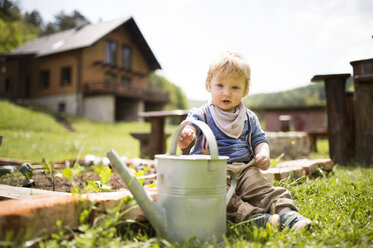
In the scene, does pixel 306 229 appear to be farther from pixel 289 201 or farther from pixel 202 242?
pixel 202 242

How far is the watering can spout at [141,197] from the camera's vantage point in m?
1.45

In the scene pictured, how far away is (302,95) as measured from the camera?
23656mm

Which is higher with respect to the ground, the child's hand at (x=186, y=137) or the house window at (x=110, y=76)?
the house window at (x=110, y=76)

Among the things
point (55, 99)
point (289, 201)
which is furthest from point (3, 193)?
point (55, 99)

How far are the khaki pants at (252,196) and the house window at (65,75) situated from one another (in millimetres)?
21614

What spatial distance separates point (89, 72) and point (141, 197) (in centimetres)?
2115

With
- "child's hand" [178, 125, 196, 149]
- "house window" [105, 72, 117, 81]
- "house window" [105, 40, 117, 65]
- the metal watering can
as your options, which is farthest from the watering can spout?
"house window" [105, 40, 117, 65]

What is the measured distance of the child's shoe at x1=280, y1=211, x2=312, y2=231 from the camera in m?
1.62

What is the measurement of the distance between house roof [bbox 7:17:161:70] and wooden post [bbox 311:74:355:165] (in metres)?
17.6

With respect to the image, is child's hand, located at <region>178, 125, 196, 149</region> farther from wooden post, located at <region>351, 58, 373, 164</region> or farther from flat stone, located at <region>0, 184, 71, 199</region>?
wooden post, located at <region>351, 58, 373, 164</region>

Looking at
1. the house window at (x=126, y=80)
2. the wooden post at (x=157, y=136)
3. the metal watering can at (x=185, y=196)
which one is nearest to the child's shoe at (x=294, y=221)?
the metal watering can at (x=185, y=196)

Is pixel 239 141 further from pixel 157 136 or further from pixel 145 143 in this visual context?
pixel 145 143

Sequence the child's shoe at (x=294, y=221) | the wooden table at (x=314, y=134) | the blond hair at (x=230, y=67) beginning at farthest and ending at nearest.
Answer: the wooden table at (x=314, y=134), the blond hair at (x=230, y=67), the child's shoe at (x=294, y=221)

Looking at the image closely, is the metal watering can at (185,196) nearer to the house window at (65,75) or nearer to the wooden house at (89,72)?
the wooden house at (89,72)
